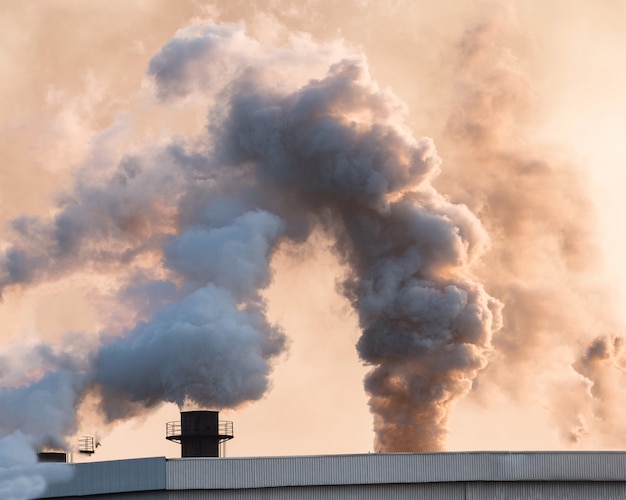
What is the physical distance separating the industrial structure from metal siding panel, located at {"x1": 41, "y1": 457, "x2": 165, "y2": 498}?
0.07 m

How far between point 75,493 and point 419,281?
3259 centimetres

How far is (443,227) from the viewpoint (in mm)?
108875

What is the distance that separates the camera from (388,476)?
269ft

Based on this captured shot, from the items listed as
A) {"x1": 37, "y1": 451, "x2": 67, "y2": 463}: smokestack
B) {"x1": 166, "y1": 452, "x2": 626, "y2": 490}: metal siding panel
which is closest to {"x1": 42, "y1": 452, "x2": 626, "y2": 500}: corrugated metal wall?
{"x1": 166, "y1": 452, "x2": 626, "y2": 490}: metal siding panel

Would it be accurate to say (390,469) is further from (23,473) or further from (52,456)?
(52,456)

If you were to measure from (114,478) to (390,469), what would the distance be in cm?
1375

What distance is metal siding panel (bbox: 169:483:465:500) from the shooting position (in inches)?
3223

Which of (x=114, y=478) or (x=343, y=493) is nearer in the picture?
(x=343, y=493)

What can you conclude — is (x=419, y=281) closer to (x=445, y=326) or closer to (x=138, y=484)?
(x=445, y=326)

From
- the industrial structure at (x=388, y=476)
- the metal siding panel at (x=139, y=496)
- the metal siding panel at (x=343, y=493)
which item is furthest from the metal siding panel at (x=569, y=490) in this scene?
the metal siding panel at (x=139, y=496)

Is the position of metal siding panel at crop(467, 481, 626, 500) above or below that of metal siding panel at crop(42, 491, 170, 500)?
below

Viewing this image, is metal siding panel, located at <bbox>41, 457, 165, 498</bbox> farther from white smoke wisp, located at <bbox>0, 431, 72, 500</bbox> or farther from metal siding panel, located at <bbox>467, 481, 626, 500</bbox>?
metal siding panel, located at <bbox>467, 481, 626, 500</bbox>

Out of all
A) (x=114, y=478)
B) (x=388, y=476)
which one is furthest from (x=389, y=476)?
(x=114, y=478)

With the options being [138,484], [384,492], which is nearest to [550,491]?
[384,492]
